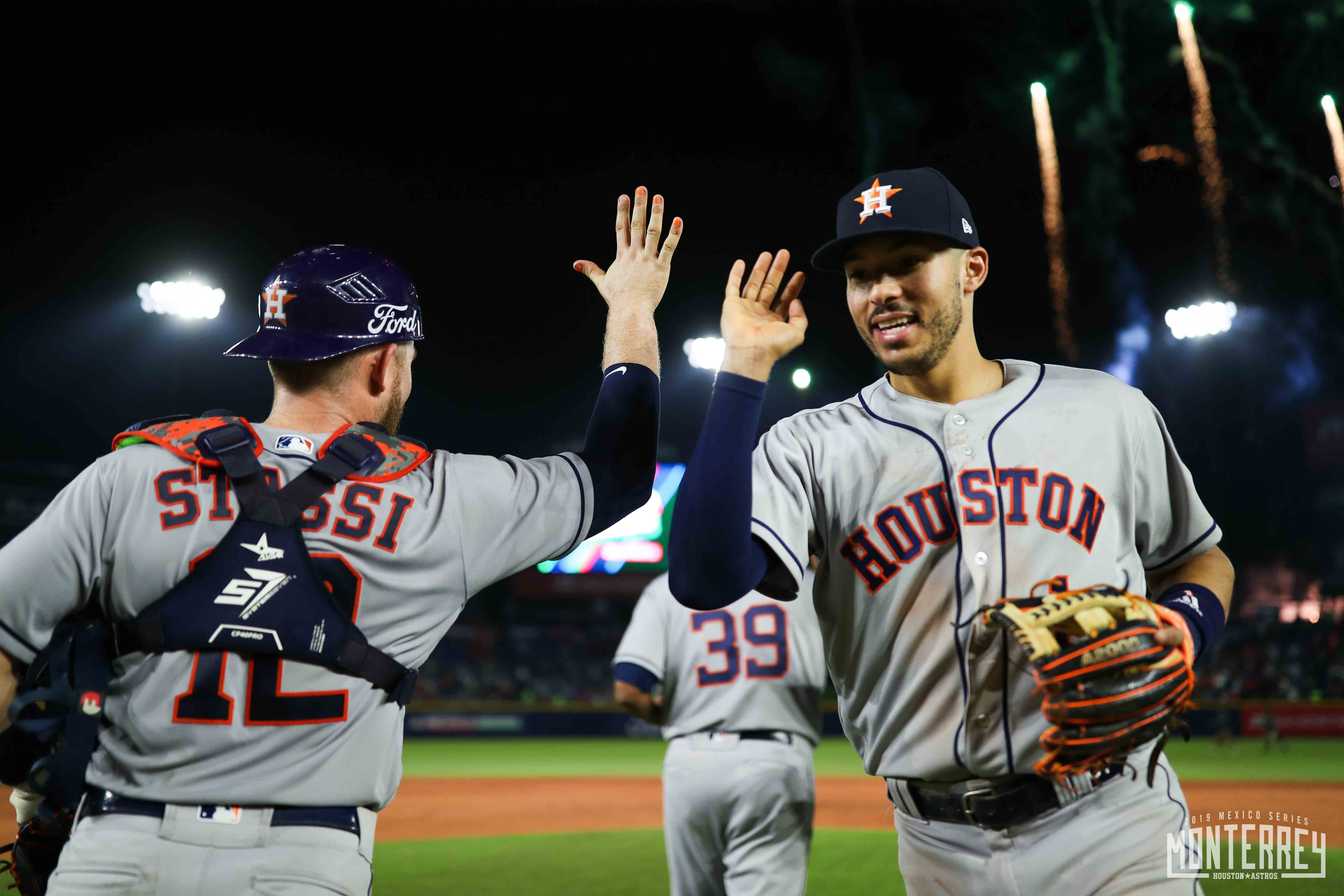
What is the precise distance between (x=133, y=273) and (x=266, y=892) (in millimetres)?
22180

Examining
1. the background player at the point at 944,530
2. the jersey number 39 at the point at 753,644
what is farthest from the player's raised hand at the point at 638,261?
the jersey number 39 at the point at 753,644

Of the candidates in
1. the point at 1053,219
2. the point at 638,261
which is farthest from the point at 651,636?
the point at 1053,219

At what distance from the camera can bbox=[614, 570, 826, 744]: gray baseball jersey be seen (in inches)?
193

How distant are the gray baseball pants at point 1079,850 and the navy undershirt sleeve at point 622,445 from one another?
1027 millimetres

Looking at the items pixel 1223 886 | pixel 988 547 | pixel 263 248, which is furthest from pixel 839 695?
pixel 263 248

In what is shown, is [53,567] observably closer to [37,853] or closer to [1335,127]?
[37,853]

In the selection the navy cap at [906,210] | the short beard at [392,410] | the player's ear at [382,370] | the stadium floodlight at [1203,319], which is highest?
the stadium floodlight at [1203,319]

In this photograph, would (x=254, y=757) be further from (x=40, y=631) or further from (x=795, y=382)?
→ (x=795, y=382)

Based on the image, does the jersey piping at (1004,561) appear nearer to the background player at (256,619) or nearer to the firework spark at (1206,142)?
the background player at (256,619)

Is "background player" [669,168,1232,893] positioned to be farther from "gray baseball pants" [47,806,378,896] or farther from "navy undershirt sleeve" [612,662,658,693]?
"navy undershirt sleeve" [612,662,658,693]

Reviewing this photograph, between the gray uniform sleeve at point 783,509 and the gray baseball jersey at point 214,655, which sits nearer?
the gray baseball jersey at point 214,655

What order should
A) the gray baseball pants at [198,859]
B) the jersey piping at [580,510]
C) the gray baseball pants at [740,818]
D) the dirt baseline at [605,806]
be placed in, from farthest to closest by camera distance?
A: the dirt baseline at [605,806] → the gray baseball pants at [740,818] → the jersey piping at [580,510] → the gray baseball pants at [198,859]

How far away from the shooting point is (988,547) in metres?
2.40

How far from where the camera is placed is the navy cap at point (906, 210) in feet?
8.21
